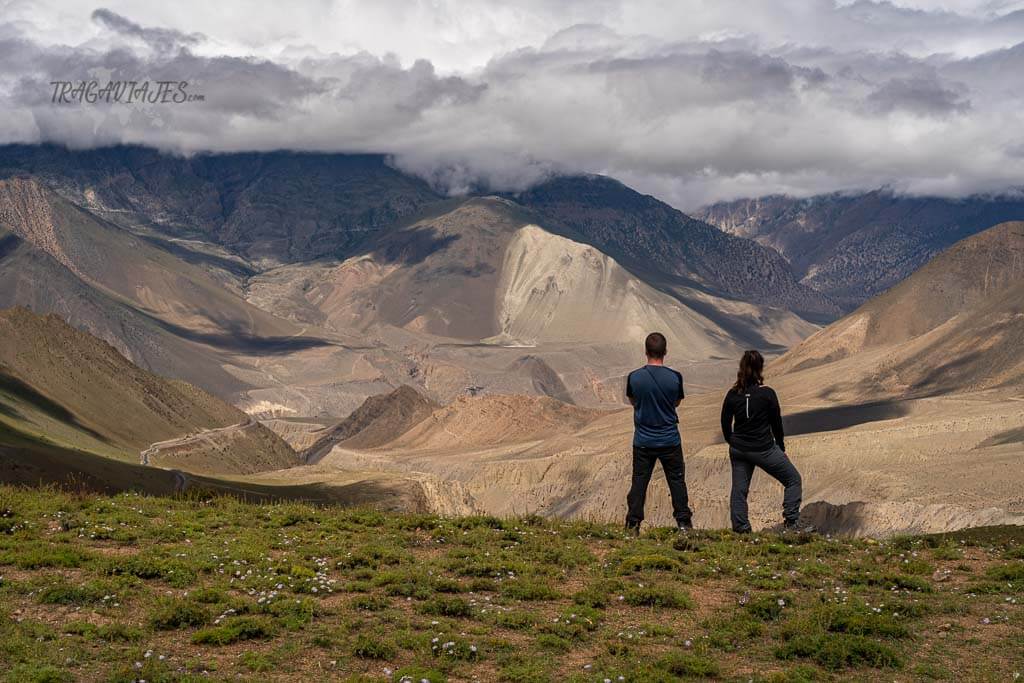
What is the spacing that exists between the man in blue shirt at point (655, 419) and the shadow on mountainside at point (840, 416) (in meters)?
88.6

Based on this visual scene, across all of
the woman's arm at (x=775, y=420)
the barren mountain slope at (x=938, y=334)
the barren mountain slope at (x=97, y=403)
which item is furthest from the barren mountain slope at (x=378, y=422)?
the woman's arm at (x=775, y=420)

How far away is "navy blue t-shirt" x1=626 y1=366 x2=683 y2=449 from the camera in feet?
56.1

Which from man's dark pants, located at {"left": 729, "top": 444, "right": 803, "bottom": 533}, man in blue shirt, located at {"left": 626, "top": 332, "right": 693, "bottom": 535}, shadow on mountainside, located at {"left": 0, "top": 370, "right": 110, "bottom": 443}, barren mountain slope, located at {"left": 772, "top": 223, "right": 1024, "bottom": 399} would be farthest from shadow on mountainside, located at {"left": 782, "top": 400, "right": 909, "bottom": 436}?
man in blue shirt, located at {"left": 626, "top": 332, "right": 693, "bottom": 535}

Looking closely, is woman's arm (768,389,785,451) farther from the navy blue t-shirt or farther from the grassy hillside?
the grassy hillside

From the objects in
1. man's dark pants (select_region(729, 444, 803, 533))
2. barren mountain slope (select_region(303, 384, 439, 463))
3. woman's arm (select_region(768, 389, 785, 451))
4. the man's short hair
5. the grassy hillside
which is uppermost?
the man's short hair

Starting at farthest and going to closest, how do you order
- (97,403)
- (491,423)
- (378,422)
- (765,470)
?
(378,422)
(491,423)
(97,403)
(765,470)

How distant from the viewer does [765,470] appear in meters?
17.5

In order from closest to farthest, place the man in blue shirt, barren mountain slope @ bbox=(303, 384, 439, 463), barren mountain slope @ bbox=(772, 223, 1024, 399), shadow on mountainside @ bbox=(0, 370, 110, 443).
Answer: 1. the man in blue shirt
2. shadow on mountainside @ bbox=(0, 370, 110, 443)
3. barren mountain slope @ bbox=(772, 223, 1024, 399)
4. barren mountain slope @ bbox=(303, 384, 439, 463)

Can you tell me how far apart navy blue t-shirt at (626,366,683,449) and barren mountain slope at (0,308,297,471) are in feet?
191

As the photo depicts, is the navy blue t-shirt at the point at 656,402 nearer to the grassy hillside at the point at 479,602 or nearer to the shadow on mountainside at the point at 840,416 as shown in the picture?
the grassy hillside at the point at 479,602

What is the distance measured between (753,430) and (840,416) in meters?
99.5

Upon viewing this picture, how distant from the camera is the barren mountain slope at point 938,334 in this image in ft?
416

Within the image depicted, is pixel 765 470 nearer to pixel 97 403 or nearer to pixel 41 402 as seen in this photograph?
pixel 41 402

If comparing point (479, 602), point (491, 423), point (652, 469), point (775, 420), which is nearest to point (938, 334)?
point (491, 423)
